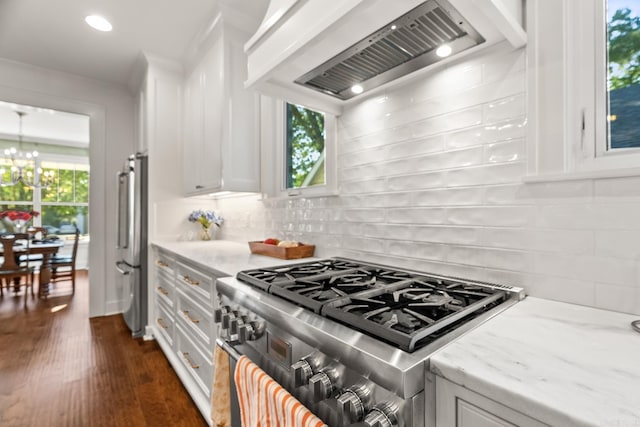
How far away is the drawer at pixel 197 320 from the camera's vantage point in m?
1.55

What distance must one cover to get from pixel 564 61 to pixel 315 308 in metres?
1.08

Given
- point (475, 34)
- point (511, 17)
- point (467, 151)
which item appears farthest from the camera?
point (467, 151)

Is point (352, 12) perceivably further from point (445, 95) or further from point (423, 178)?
point (423, 178)

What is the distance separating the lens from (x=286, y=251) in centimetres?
179

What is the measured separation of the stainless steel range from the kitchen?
15cm

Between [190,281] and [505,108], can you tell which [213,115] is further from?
[505,108]

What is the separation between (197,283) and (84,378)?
1.29 metres

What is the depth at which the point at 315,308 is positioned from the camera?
2.72ft

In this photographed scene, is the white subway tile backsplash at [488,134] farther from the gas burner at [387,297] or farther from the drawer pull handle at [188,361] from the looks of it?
the drawer pull handle at [188,361]

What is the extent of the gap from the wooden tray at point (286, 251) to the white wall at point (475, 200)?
196 mm

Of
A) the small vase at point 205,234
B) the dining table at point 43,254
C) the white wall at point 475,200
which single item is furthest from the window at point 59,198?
the white wall at point 475,200

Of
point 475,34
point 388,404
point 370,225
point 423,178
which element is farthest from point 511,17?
point 388,404

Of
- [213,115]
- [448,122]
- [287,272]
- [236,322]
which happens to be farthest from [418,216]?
[213,115]

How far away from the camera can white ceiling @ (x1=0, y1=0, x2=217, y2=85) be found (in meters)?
2.20
